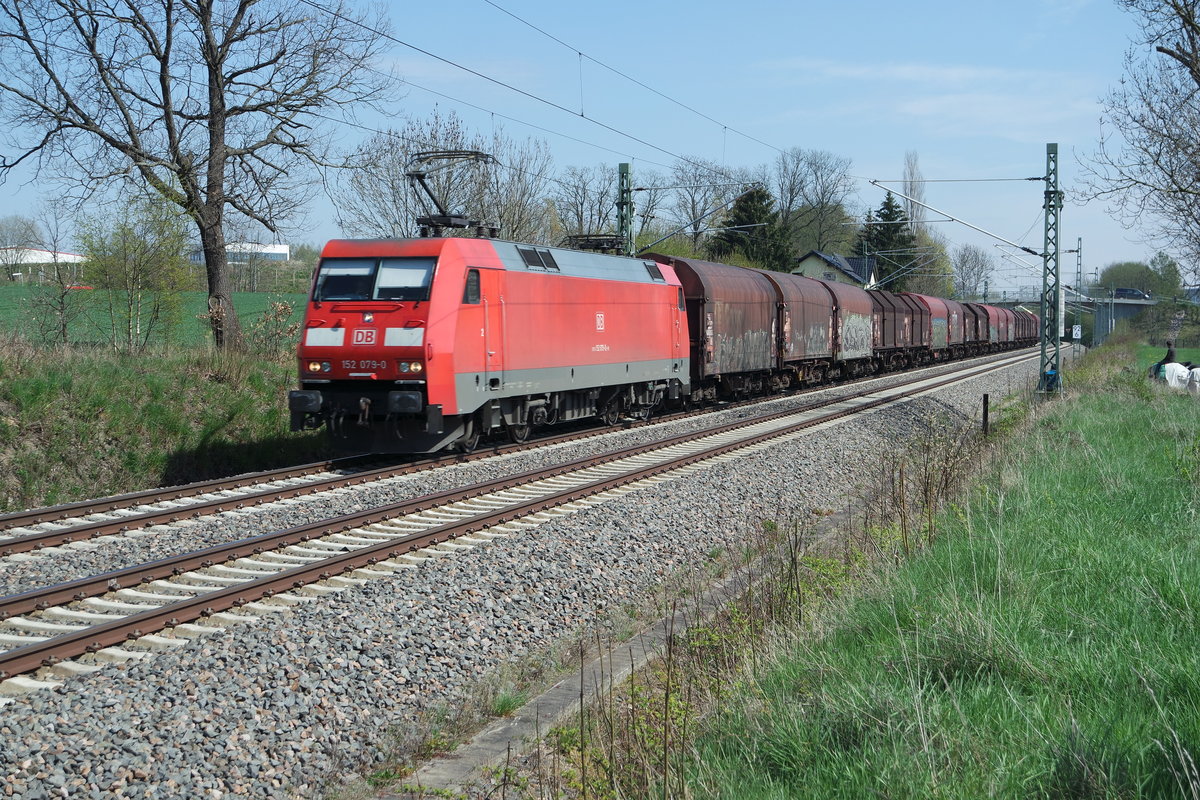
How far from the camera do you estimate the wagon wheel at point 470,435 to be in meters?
14.5

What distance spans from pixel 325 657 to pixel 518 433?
10.3 m

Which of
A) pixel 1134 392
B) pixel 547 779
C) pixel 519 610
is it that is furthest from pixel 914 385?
pixel 547 779

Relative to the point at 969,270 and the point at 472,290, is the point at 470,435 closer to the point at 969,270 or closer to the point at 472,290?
the point at 472,290

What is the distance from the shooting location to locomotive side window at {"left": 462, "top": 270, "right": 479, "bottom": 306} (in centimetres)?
1356

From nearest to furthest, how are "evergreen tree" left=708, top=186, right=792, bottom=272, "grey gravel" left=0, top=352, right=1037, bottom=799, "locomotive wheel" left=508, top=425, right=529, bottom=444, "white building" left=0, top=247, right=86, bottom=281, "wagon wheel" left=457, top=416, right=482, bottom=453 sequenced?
"grey gravel" left=0, top=352, right=1037, bottom=799, "wagon wheel" left=457, top=416, right=482, bottom=453, "locomotive wheel" left=508, top=425, right=529, bottom=444, "white building" left=0, top=247, right=86, bottom=281, "evergreen tree" left=708, top=186, right=792, bottom=272

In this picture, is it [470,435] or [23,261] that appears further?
[23,261]

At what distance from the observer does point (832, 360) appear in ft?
104

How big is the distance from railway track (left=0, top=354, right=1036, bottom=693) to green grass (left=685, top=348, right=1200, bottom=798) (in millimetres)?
3744

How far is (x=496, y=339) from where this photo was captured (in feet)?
46.8

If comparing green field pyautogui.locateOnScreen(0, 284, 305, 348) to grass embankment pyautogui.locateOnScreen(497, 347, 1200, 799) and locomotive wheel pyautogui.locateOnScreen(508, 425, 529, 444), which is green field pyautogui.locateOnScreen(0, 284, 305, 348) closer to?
locomotive wheel pyautogui.locateOnScreen(508, 425, 529, 444)

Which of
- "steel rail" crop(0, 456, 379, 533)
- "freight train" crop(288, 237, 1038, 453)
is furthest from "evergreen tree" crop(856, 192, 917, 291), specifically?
"steel rail" crop(0, 456, 379, 533)

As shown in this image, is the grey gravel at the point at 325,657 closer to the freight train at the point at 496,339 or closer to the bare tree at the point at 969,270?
the freight train at the point at 496,339

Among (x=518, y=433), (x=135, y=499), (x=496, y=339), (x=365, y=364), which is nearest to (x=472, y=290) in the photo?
(x=496, y=339)

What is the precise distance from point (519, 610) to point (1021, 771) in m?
4.26
